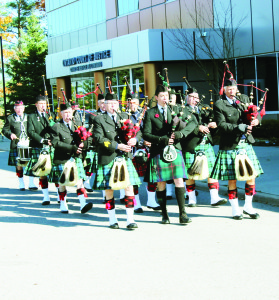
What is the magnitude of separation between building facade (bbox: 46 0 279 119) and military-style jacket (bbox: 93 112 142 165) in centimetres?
1485

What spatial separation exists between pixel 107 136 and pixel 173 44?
18.7 metres

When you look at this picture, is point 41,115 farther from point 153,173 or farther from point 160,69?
point 160,69

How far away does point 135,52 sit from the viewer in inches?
1058

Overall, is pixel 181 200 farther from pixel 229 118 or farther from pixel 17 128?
pixel 17 128

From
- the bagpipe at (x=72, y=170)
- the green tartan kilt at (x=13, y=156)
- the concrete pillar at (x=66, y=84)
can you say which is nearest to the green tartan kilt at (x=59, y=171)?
the bagpipe at (x=72, y=170)

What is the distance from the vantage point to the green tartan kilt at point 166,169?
25.2 feet

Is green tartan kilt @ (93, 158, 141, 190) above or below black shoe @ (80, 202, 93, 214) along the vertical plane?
above

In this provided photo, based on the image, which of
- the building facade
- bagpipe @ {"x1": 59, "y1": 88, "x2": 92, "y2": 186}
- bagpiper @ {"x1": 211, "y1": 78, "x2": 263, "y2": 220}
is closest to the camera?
bagpiper @ {"x1": 211, "y1": 78, "x2": 263, "y2": 220}

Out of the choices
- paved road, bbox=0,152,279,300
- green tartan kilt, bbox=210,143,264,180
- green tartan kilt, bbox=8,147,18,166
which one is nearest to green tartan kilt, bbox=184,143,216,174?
paved road, bbox=0,152,279,300

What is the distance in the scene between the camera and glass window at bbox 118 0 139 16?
29422 millimetres

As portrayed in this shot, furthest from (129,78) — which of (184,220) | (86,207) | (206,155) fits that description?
(184,220)

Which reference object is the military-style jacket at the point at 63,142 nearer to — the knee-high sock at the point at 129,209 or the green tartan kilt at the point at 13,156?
the knee-high sock at the point at 129,209

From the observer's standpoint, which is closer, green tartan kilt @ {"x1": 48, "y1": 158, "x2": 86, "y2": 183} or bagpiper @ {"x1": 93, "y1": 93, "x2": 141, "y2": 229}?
bagpiper @ {"x1": 93, "y1": 93, "x2": 141, "y2": 229}

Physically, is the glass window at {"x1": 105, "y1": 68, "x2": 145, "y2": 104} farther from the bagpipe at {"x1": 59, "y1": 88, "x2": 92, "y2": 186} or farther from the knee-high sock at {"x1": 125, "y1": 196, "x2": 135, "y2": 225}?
the knee-high sock at {"x1": 125, "y1": 196, "x2": 135, "y2": 225}
